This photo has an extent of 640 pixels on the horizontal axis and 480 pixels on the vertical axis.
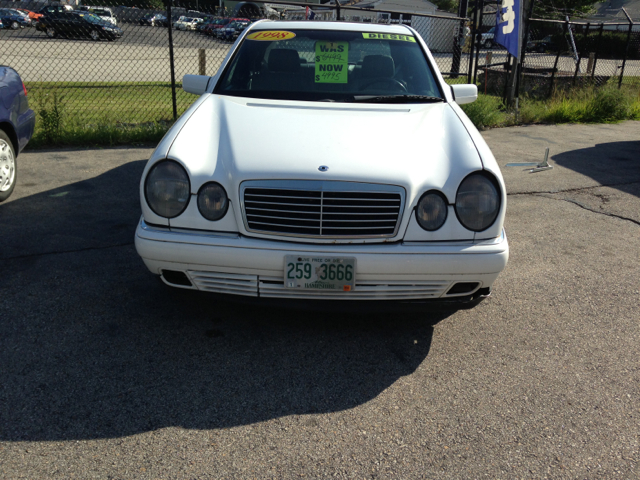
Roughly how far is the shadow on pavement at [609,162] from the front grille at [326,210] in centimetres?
447

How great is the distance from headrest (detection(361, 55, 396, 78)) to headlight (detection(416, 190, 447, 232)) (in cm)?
163

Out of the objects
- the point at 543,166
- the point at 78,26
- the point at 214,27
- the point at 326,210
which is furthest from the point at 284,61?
the point at 214,27

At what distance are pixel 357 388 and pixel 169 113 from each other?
25.7ft

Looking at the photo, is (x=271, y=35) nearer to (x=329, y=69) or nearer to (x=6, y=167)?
(x=329, y=69)

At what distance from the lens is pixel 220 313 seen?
3225mm

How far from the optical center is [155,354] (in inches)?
110

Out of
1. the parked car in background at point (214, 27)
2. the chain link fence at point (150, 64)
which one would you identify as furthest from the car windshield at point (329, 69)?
the parked car in background at point (214, 27)

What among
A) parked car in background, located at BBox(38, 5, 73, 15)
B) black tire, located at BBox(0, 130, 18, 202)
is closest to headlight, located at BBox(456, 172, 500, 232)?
black tire, located at BBox(0, 130, 18, 202)

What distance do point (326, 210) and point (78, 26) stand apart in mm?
15128

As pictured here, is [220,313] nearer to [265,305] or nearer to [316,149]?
[265,305]

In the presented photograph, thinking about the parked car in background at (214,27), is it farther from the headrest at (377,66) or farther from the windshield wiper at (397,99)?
the windshield wiper at (397,99)

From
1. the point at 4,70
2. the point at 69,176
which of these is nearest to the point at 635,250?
the point at 69,176

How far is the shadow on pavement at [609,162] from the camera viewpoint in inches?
252

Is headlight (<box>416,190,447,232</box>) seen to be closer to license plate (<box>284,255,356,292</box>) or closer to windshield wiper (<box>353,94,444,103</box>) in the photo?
license plate (<box>284,255,356,292</box>)
